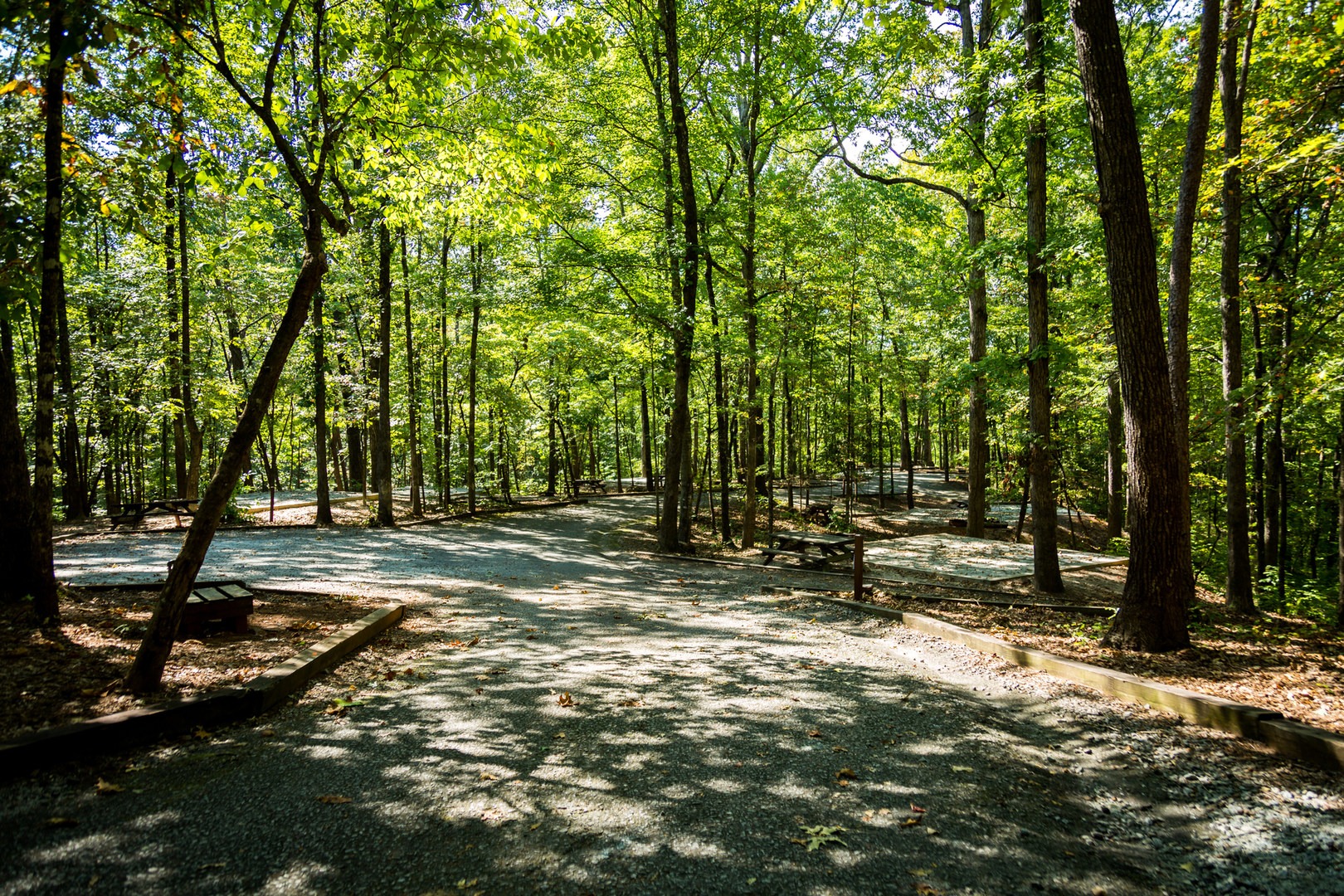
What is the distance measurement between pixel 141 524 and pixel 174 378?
366 centimetres

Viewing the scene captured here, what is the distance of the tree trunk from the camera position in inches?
305

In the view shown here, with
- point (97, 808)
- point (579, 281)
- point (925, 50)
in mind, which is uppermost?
point (925, 50)

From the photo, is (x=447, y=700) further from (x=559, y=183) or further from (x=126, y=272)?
(x=126, y=272)

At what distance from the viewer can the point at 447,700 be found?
14.9 feet

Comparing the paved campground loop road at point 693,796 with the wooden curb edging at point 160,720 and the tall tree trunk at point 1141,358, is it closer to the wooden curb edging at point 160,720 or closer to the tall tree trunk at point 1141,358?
the wooden curb edging at point 160,720

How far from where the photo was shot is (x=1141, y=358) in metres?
5.45

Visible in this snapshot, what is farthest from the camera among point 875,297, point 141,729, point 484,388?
point 875,297

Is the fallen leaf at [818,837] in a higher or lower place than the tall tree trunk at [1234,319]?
lower

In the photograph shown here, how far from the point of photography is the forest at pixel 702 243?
5195mm

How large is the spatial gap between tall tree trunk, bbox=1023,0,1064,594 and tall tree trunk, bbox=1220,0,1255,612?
194 cm

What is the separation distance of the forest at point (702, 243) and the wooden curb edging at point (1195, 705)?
90 cm

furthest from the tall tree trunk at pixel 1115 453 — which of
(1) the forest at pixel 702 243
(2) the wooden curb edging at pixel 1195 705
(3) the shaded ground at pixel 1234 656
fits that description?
(2) the wooden curb edging at pixel 1195 705

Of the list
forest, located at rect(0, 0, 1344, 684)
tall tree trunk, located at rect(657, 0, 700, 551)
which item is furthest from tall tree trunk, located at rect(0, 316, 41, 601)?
tall tree trunk, located at rect(657, 0, 700, 551)

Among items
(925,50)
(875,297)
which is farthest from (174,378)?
(875,297)
